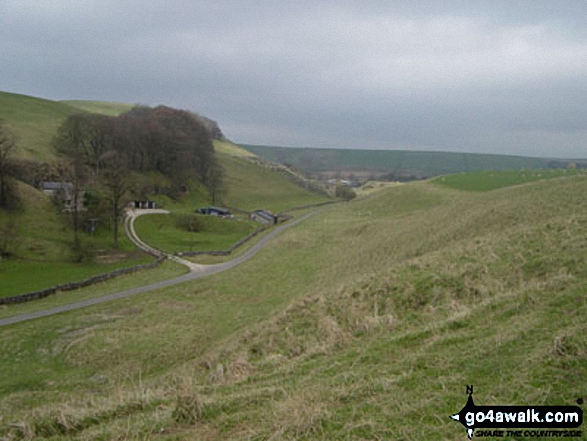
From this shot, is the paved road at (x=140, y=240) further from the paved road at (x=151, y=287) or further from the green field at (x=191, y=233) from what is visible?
the paved road at (x=151, y=287)

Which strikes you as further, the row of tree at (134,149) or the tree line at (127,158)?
the row of tree at (134,149)

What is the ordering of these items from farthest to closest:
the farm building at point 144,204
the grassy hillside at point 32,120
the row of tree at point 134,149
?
the row of tree at point 134,149 < the grassy hillside at point 32,120 < the farm building at point 144,204

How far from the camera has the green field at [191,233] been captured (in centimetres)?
5567

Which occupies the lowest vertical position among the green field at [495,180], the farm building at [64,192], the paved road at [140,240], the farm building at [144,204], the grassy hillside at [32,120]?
the paved road at [140,240]

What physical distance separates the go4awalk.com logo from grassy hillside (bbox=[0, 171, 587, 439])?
0.19 metres

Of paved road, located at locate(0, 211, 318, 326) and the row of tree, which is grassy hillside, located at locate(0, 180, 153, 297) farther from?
the row of tree

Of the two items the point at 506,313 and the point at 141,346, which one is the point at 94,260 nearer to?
the point at 141,346

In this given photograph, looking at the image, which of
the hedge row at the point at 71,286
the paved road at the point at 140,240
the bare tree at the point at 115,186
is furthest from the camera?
the bare tree at the point at 115,186

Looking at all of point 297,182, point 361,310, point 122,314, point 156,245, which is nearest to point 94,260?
point 156,245

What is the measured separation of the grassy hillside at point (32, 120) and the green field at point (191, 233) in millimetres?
32551

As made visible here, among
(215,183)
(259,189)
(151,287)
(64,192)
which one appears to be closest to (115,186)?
(64,192)

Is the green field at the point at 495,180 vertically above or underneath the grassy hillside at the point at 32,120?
underneath

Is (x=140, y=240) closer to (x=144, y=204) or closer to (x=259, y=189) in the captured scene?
(x=144, y=204)

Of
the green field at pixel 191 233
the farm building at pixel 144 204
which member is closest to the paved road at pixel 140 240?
the green field at pixel 191 233
